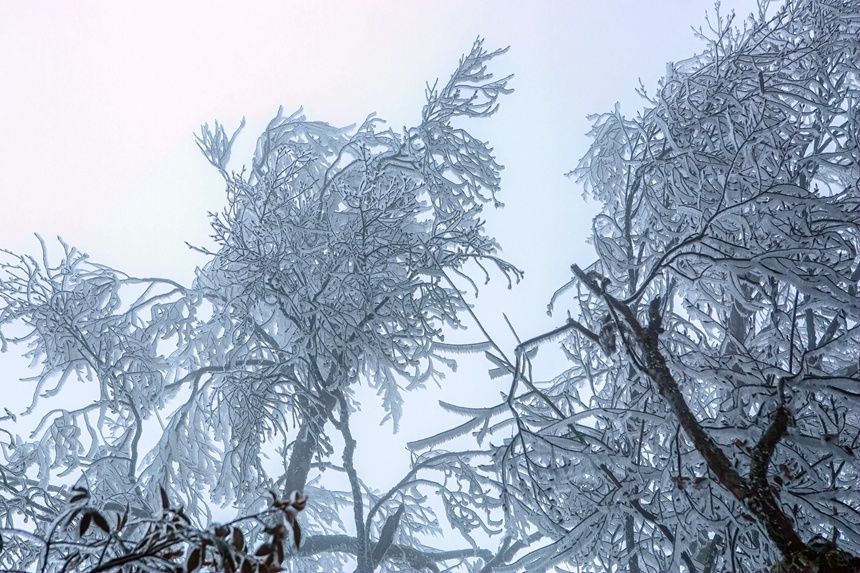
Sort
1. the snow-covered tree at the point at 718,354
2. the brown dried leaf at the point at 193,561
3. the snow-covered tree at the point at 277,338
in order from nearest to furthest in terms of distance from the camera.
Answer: the brown dried leaf at the point at 193,561, the snow-covered tree at the point at 718,354, the snow-covered tree at the point at 277,338

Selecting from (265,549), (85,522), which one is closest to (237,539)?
(265,549)

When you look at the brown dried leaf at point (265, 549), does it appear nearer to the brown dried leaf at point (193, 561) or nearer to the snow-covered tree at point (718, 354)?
the brown dried leaf at point (193, 561)

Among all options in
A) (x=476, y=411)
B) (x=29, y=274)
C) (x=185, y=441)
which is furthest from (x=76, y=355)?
(x=476, y=411)

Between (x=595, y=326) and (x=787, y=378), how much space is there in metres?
2.83

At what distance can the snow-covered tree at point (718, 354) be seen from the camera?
2.98 m

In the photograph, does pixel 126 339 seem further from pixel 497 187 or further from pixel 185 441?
pixel 497 187

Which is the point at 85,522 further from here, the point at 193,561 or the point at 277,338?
the point at 277,338

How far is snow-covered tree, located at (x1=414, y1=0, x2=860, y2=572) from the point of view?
298 cm

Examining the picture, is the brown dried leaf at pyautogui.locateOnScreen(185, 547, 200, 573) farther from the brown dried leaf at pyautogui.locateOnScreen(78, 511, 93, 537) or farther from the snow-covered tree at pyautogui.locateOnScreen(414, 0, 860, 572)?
the snow-covered tree at pyautogui.locateOnScreen(414, 0, 860, 572)

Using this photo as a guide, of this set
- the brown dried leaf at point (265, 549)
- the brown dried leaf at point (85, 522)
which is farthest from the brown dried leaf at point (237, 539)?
the brown dried leaf at point (85, 522)

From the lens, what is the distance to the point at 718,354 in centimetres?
450

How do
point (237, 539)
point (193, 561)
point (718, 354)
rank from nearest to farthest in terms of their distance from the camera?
1. point (193, 561)
2. point (237, 539)
3. point (718, 354)

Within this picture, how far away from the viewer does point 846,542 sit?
3602 millimetres

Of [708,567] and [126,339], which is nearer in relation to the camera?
[708,567]
